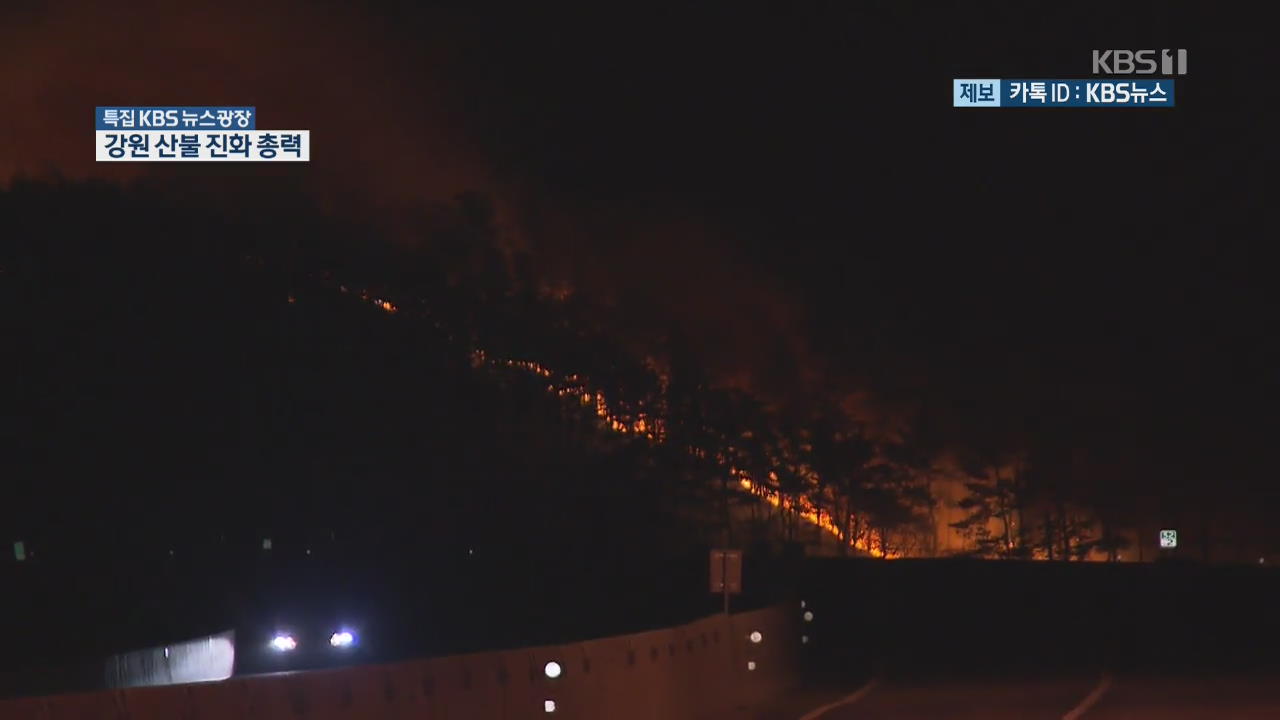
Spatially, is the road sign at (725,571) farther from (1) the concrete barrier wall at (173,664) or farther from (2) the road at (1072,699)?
(1) the concrete barrier wall at (173,664)

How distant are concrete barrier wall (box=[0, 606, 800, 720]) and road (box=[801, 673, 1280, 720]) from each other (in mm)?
1672

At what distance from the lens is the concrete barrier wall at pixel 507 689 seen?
10.2 meters

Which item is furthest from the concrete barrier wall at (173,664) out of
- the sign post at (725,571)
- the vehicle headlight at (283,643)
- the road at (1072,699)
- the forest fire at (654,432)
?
the forest fire at (654,432)

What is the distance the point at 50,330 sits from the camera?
10306 cm

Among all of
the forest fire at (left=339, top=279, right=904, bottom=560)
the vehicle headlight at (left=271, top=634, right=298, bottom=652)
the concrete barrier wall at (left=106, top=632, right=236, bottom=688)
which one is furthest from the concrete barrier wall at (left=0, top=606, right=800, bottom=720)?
the forest fire at (left=339, top=279, right=904, bottom=560)

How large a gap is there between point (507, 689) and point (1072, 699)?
1279 centimetres

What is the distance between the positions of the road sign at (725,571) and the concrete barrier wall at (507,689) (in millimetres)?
509

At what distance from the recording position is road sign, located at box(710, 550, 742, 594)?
26766 millimetres

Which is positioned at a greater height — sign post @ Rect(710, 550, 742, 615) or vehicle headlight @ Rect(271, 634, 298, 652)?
sign post @ Rect(710, 550, 742, 615)

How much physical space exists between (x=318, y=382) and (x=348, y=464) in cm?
1345

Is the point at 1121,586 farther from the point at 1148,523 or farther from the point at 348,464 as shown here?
the point at 348,464
